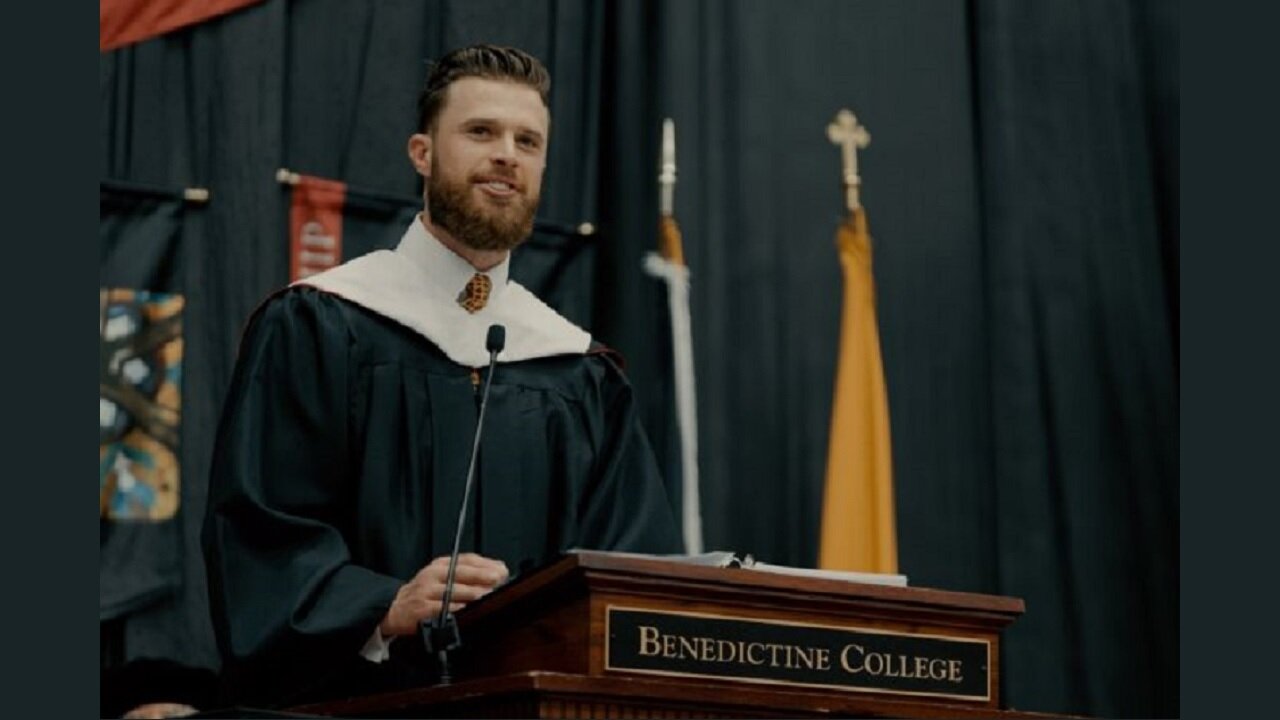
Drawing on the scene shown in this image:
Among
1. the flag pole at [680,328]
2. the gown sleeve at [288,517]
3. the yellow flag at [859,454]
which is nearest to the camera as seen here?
the gown sleeve at [288,517]

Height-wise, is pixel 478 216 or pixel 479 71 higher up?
pixel 479 71

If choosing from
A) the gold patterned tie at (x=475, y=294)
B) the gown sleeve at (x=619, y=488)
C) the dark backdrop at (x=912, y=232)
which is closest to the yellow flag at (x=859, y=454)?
the dark backdrop at (x=912, y=232)

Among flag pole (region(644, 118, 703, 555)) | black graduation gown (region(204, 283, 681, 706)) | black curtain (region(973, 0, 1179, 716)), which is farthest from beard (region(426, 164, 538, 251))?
black curtain (region(973, 0, 1179, 716))

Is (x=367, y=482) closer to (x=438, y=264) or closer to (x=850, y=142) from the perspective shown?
(x=438, y=264)

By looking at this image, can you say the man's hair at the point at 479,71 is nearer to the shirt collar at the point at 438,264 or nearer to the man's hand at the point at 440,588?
the shirt collar at the point at 438,264

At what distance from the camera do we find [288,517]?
365cm

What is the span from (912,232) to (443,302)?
2990 mm

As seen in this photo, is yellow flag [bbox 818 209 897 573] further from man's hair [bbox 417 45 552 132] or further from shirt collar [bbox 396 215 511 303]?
man's hair [bbox 417 45 552 132]

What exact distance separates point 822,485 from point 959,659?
3234 millimetres

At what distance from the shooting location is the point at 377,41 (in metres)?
6.02

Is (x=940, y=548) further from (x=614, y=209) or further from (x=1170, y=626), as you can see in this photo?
(x=614, y=209)

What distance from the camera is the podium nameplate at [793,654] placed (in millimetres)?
2949

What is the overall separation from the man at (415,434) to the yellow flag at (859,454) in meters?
2.05

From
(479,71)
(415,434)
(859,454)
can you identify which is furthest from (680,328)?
(415,434)
